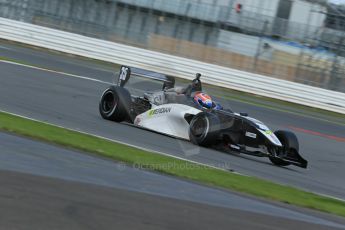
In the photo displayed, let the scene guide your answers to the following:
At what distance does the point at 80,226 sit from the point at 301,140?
10466mm

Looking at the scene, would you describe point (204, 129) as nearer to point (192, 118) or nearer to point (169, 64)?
point (192, 118)

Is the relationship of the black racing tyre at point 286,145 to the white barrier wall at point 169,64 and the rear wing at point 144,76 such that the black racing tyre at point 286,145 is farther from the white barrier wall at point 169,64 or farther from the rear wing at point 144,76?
the white barrier wall at point 169,64

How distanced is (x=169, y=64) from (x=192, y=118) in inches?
576

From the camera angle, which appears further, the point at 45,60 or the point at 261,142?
the point at 45,60

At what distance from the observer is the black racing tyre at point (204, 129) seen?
1095 centimetres

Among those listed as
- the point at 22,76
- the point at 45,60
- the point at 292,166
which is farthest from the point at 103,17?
the point at 292,166

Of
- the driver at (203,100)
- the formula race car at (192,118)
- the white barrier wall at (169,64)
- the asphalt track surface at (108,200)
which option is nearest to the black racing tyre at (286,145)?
the formula race car at (192,118)

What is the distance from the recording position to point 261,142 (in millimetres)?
10820

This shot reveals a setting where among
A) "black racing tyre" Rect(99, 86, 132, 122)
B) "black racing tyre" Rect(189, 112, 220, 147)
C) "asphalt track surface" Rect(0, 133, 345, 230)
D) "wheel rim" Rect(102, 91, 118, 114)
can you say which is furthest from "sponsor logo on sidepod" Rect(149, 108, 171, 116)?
"asphalt track surface" Rect(0, 133, 345, 230)

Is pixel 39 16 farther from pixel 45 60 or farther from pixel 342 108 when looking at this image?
pixel 342 108

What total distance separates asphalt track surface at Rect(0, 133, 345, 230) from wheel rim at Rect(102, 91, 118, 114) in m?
4.17

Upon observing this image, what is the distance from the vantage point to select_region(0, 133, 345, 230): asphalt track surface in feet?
17.5

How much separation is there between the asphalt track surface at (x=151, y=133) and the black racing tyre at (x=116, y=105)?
192 mm

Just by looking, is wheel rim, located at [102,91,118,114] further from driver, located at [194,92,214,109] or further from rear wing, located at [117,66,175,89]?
driver, located at [194,92,214,109]
